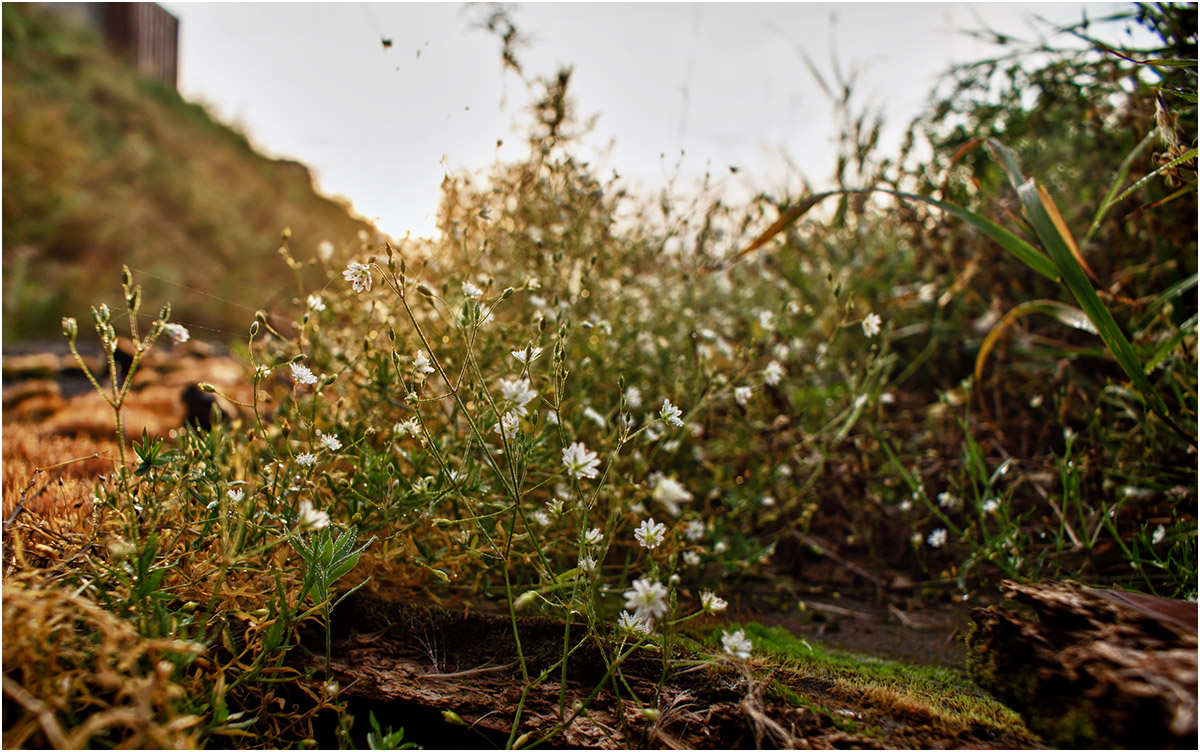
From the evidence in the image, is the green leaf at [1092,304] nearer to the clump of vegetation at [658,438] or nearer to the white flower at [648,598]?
the clump of vegetation at [658,438]

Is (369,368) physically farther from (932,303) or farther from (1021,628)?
(932,303)

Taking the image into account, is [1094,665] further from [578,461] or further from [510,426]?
[510,426]

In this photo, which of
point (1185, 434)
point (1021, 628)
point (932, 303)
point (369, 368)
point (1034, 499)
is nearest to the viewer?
point (1021, 628)

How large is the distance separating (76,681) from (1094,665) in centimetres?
127

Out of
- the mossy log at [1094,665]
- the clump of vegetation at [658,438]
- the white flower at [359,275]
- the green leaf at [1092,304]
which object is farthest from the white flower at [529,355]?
the green leaf at [1092,304]

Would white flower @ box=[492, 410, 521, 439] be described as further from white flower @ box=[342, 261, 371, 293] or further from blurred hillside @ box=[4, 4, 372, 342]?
blurred hillside @ box=[4, 4, 372, 342]

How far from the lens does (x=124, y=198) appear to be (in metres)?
7.02

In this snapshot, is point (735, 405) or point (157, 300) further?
point (157, 300)

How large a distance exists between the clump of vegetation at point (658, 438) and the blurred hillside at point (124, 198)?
192 centimetres

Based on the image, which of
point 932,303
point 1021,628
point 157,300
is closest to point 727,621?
point 1021,628

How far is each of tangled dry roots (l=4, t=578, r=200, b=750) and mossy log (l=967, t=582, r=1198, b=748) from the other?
109cm

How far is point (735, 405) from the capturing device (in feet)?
6.93

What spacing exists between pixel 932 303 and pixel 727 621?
5.78 ft

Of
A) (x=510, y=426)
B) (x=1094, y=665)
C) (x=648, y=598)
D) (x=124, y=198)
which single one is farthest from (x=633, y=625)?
(x=124, y=198)
